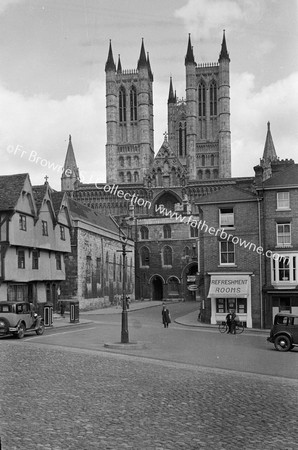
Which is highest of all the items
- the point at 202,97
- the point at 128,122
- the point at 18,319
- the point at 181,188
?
the point at 202,97

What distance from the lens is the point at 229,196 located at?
39.1 metres

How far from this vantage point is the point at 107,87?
138 meters

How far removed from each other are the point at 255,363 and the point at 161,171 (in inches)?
3701

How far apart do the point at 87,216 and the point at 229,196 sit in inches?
1216

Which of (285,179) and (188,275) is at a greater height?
(285,179)

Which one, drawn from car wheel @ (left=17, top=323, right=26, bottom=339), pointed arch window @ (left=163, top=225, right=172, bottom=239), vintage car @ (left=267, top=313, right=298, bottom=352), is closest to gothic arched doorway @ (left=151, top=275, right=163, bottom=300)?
pointed arch window @ (left=163, top=225, right=172, bottom=239)

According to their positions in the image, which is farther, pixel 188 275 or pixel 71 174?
pixel 71 174

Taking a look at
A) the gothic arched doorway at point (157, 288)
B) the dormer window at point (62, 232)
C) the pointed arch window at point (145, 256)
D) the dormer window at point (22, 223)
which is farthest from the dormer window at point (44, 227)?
the gothic arched doorway at point (157, 288)

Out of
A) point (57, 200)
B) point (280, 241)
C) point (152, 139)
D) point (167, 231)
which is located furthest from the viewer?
point (152, 139)

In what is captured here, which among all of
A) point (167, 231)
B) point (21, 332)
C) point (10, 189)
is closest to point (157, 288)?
point (167, 231)

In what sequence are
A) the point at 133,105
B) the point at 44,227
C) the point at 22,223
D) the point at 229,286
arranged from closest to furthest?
1. the point at 229,286
2. the point at 22,223
3. the point at 44,227
4. the point at 133,105

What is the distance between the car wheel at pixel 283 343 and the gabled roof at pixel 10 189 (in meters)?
19.8

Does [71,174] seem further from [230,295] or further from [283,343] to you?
[283,343]

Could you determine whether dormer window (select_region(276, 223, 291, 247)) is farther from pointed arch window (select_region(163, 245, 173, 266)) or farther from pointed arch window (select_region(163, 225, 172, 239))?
pointed arch window (select_region(163, 245, 173, 266))
